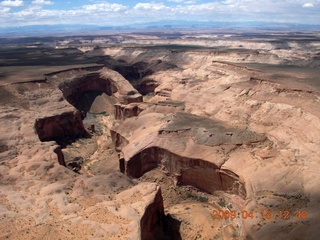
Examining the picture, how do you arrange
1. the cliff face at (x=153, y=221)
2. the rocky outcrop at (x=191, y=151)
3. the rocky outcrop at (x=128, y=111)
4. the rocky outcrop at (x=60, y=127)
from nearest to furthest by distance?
1. the cliff face at (x=153, y=221)
2. the rocky outcrop at (x=191, y=151)
3. the rocky outcrop at (x=60, y=127)
4. the rocky outcrop at (x=128, y=111)

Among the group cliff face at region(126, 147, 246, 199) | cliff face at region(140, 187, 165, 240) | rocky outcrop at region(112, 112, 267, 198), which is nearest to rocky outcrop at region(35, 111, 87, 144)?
rocky outcrop at region(112, 112, 267, 198)

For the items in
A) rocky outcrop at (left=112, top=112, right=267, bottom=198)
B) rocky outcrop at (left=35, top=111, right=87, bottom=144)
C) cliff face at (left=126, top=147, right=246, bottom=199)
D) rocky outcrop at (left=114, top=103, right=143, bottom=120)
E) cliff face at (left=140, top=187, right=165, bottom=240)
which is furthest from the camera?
rocky outcrop at (left=114, top=103, right=143, bottom=120)

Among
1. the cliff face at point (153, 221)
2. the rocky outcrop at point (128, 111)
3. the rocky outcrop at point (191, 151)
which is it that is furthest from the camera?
the rocky outcrop at point (128, 111)

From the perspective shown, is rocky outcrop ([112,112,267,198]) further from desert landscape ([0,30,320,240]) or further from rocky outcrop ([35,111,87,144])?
rocky outcrop ([35,111,87,144])

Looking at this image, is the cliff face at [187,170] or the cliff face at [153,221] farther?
the cliff face at [187,170]

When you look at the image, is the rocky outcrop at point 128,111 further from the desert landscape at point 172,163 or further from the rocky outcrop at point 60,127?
the rocky outcrop at point 60,127

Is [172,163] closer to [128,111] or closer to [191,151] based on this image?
[191,151]

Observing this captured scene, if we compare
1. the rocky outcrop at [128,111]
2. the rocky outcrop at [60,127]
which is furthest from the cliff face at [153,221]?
the rocky outcrop at [128,111]

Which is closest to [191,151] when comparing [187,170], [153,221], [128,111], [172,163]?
[187,170]

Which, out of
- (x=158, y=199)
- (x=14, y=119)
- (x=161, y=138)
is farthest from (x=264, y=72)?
(x=14, y=119)
